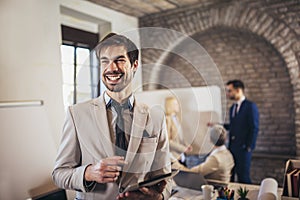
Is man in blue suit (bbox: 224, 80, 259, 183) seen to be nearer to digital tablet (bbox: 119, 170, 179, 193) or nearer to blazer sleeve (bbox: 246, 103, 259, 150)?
blazer sleeve (bbox: 246, 103, 259, 150)

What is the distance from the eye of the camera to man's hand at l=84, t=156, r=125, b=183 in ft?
4.84

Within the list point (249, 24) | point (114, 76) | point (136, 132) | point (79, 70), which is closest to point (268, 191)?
point (136, 132)

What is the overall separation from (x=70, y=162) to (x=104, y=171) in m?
0.19

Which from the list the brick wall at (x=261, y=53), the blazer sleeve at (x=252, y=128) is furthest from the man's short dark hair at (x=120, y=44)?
the blazer sleeve at (x=252, y=128)

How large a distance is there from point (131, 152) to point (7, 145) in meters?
0.81

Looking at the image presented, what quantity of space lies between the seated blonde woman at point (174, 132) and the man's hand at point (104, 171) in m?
0.46

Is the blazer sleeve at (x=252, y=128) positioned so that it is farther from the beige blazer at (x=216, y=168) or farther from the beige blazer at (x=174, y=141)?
the beige blazer at (x=174, y=141)

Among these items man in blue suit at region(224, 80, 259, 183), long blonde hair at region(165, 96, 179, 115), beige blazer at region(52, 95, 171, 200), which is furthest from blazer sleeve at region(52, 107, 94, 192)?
man in blue suit at region(224, 80, 259, 183)

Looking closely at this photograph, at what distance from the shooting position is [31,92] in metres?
1.99

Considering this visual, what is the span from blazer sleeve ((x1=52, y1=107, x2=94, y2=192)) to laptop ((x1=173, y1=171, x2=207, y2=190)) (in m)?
0.87

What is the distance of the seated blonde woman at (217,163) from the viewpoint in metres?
2.58

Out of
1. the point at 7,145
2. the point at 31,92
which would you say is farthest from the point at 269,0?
the point at 7,145

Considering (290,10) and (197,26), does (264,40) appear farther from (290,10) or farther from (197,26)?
(197,26)

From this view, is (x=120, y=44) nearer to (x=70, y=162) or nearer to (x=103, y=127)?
(x=103, y=127)
